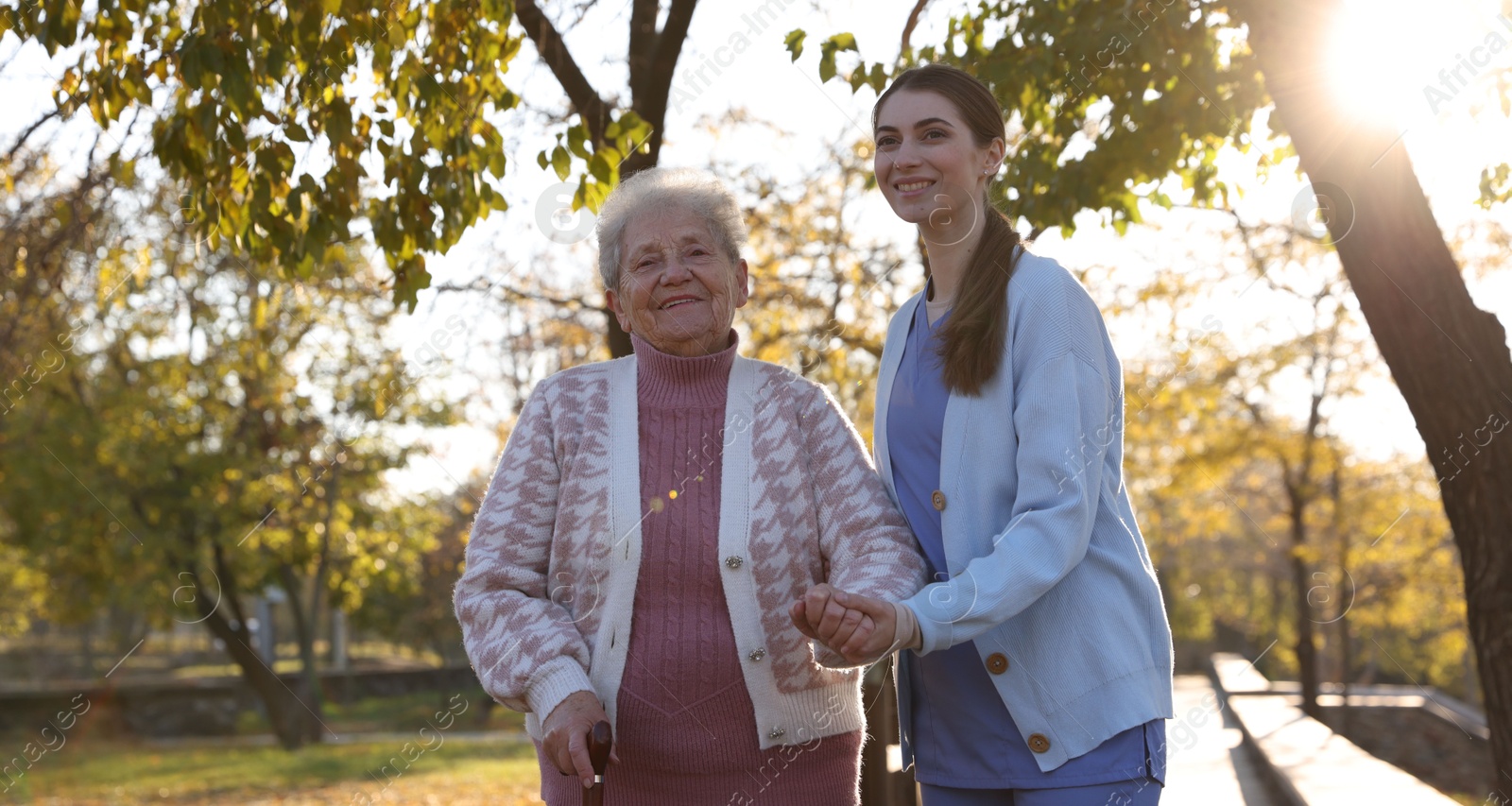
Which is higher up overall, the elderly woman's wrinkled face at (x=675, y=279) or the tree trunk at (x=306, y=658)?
the elderly woman's wrinkled face at (x=675, y=279)

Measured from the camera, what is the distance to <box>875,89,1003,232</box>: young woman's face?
2455mm

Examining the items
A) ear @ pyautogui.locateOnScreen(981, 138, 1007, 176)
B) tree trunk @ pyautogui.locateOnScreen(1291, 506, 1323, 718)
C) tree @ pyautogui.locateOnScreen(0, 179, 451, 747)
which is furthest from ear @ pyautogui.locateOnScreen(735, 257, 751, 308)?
tree @ pyautogui.locateOnScreen(0, 179, 451, 747)

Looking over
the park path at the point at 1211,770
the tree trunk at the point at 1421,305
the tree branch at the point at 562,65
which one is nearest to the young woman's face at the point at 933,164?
the tree trunk at the point at 1421,305

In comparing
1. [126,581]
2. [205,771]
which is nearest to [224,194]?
[205,771]

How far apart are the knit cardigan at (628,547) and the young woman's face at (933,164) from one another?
0.46 meters

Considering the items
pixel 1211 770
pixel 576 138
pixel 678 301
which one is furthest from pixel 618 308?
pixel 1211 770

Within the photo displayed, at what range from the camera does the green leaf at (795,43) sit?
493 cm

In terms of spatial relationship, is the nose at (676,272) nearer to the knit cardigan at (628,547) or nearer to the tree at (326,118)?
the knit cardigan at (628,547)

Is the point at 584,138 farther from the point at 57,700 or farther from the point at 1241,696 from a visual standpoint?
the point at 57,700

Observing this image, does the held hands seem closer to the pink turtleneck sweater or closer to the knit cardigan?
the knit cardigan

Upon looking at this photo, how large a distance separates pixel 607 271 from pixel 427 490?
2004 cm

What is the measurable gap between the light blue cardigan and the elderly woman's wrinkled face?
541mm

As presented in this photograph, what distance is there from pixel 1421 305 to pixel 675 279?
3390 millimetres

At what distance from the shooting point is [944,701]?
2.38 meters
